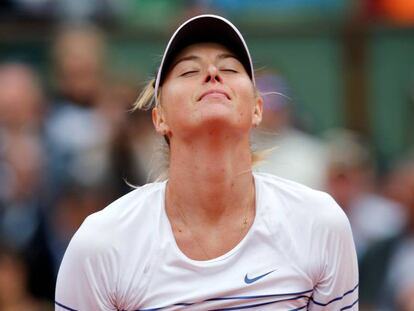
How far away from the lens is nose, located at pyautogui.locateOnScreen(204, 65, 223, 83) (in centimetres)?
384

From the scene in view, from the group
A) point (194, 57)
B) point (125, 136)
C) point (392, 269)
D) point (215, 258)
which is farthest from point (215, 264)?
point (392, 269)

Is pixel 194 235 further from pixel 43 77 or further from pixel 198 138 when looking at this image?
pixel 43 77

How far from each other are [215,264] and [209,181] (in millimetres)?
311

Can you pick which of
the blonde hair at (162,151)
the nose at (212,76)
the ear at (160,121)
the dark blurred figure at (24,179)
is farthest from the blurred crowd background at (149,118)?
the nose at (212,76)

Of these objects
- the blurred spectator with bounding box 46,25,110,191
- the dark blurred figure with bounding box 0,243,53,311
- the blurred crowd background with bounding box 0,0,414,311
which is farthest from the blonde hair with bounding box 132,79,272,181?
the blurred spectator with bounding box 46,25,110,191

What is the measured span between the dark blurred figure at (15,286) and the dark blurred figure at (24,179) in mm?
54

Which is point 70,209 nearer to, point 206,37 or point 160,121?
point 160,121

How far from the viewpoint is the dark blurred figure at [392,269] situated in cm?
699

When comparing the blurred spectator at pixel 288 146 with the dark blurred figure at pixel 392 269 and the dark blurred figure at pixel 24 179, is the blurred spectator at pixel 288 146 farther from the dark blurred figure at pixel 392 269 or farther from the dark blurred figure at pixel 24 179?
the dark blurred figure at pixel 24 179

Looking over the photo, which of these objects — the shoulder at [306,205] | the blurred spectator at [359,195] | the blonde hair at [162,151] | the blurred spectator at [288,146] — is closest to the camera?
the shoulder at [306,205]

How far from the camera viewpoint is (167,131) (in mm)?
4039

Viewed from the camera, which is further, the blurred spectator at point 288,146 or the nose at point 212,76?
the blurred spectator at point 288,146

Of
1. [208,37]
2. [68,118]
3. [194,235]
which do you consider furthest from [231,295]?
[68,118]

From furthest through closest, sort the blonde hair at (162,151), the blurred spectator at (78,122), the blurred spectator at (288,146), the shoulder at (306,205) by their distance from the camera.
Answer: the blurred spectator at (288,146)
the blurred spectator at (78,122)
the blonde hair at (162,151)
the shoulder at (306,205)
